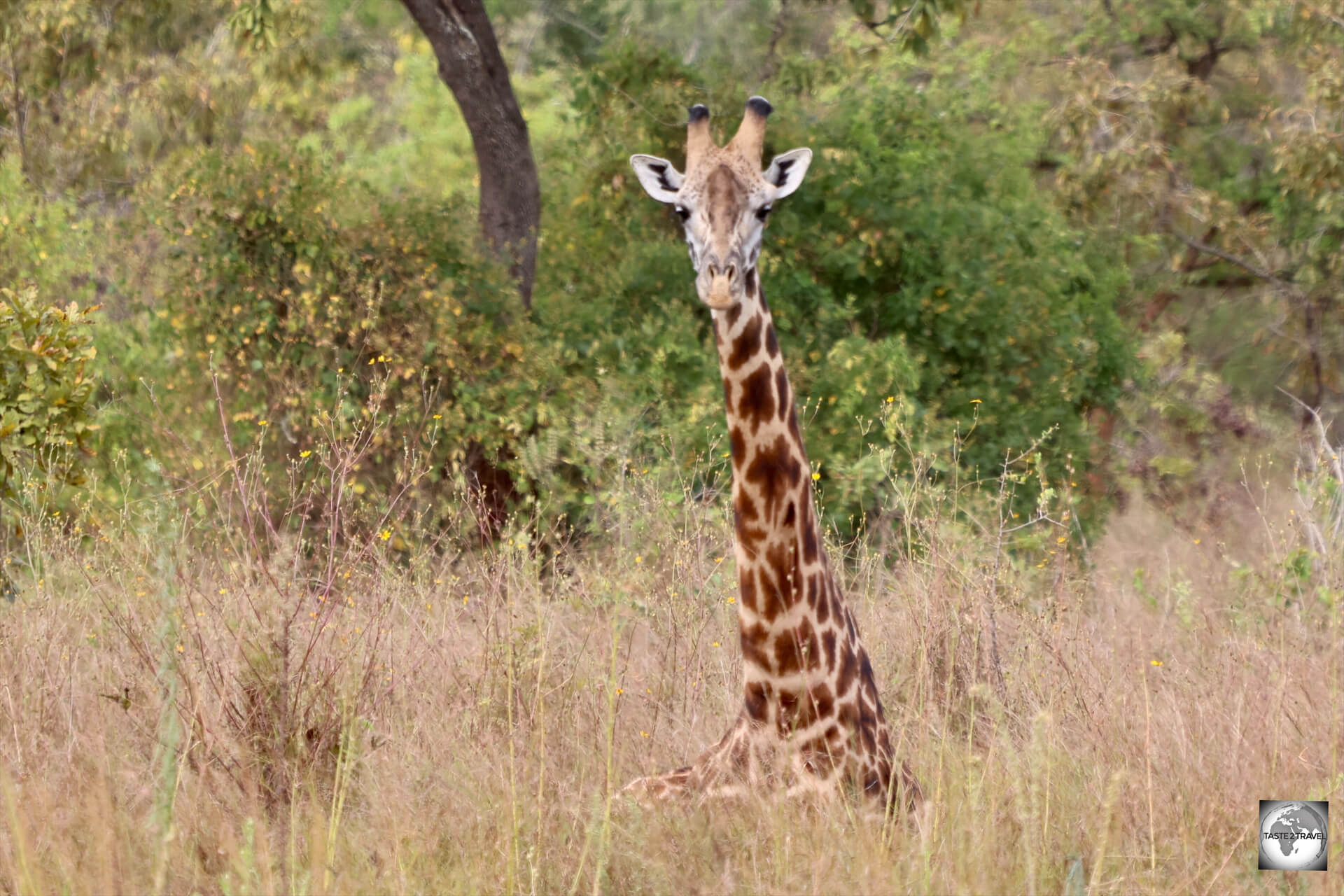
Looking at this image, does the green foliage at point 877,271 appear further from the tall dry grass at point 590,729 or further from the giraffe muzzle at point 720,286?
the giraffe muzzle at point 720,286

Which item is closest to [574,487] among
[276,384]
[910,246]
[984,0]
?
[276,384]

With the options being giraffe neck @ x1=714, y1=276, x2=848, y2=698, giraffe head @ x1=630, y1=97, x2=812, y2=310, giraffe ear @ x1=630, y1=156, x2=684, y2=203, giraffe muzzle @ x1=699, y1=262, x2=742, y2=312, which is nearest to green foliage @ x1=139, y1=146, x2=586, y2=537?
giraffe ear @ x1=630, y1=156, x2=684, y2=203

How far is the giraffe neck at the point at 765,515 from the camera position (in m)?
3.90

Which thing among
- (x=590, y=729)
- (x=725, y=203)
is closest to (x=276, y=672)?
(x=590, y=729)

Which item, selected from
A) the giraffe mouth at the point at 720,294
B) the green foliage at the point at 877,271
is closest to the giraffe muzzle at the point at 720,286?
the giraffe mouth at the point at 720,294

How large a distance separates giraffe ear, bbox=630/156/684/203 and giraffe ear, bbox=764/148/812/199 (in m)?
0.29

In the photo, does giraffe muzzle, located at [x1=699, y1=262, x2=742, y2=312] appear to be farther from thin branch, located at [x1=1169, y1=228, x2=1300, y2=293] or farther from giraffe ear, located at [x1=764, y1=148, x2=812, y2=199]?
thin branch, located at [x1=1169, y1=228, x2=1300, y2=293]

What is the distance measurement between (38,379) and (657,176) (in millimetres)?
2925

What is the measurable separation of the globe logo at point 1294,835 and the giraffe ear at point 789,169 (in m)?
2.14

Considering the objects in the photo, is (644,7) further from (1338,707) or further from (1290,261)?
(1338,707)

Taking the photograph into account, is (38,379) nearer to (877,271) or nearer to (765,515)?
(765,515)

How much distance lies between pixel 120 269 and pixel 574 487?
4140 millimetres

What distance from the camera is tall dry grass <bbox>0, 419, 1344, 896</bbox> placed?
3.49 m

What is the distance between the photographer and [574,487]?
9.34 meters
